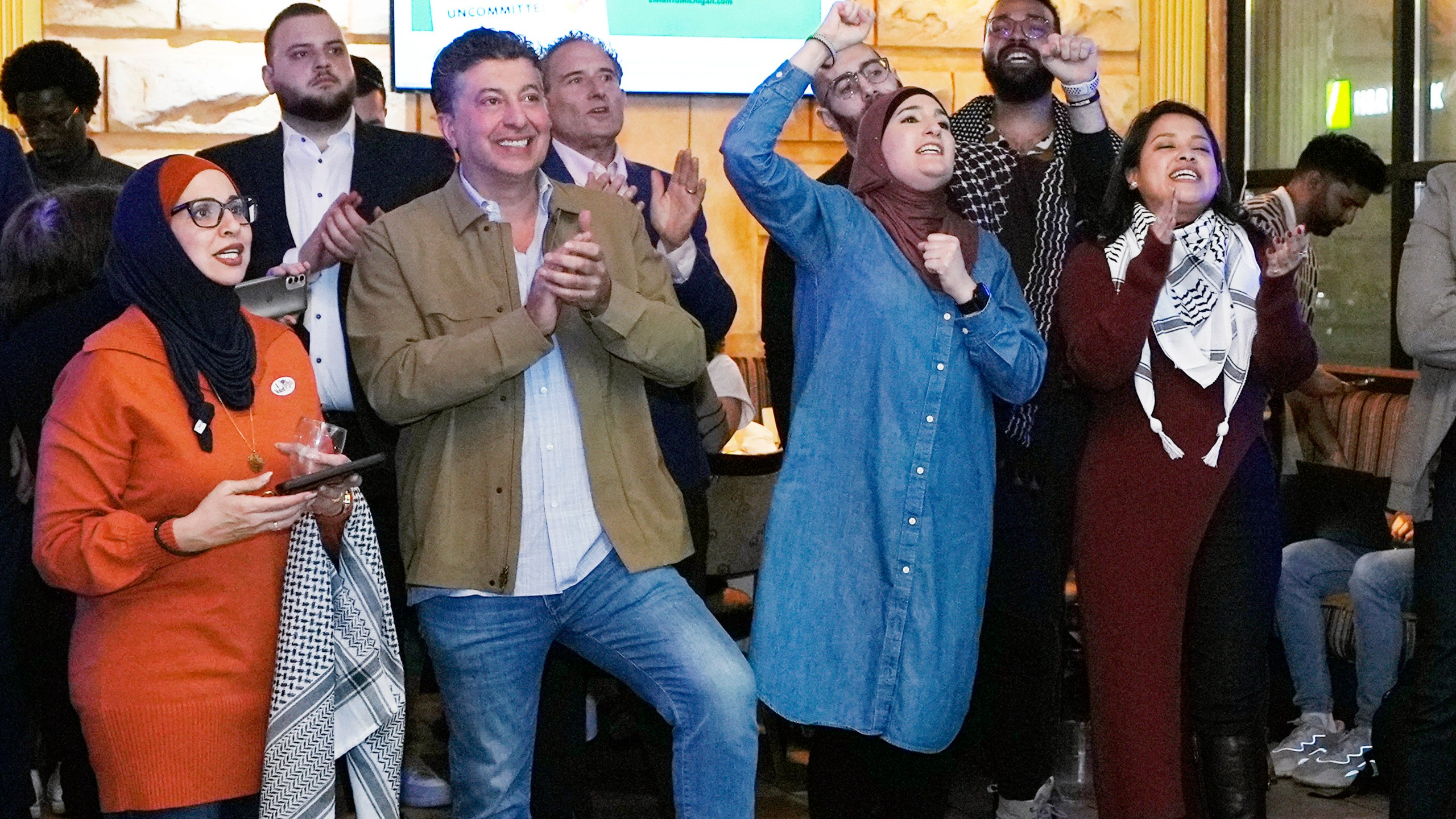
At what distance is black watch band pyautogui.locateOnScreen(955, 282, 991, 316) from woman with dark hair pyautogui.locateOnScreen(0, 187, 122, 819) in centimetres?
158

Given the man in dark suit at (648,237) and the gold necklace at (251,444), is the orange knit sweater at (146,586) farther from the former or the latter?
the man in dark suit at (648,237)

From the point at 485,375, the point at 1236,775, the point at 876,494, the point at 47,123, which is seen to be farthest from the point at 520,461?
the point at 47,123

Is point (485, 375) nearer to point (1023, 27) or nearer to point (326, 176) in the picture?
point (326, 176)

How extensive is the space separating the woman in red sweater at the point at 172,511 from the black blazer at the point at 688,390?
35.9 inches

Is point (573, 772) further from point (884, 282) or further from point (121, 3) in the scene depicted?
point (121, 3)

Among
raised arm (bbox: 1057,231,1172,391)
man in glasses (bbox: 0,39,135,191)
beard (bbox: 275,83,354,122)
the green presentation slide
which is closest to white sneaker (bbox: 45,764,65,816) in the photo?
man in glasses (bbox: 0,39,135,191)

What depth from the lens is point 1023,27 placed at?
12.7 feet

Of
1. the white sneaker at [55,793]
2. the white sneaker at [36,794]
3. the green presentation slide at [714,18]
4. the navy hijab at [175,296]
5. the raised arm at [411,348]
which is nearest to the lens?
the navy hijab at [175,296]

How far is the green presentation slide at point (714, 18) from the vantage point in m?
5.91

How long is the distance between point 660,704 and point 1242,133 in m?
4.35

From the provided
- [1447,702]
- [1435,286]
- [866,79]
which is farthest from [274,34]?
[1447,702]

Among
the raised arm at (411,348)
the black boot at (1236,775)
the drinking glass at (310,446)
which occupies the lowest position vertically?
the black boot at (1236,775)

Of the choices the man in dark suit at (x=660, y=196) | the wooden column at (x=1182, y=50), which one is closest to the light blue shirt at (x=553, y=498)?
the man in dark suit at (x=660, y=196)

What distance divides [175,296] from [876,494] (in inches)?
53.0
